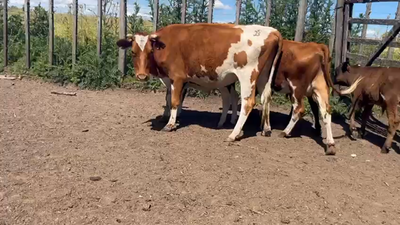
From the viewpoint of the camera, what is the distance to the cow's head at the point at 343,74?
7.72m

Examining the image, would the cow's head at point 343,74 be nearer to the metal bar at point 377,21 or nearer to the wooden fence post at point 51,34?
the metal bar at point 377,21

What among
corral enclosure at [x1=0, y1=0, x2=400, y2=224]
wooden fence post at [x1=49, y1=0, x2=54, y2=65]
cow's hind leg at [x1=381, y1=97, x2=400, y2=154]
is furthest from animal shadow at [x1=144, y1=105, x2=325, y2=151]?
wooden fence post at [x1=49, y1=0, x2=54, y2=65]

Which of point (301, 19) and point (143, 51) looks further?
point (301, 19)

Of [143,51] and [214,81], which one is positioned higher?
[143,51]

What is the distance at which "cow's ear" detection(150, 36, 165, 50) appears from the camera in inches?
272

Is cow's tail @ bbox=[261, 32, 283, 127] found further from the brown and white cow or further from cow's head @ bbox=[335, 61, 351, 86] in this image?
cow's head @ bbox=[335, 61, 351, 86]

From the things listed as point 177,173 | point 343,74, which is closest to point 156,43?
point 177,173

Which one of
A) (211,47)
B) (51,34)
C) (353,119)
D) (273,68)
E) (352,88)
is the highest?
(51,34)

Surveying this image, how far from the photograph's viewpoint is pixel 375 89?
6836 mm

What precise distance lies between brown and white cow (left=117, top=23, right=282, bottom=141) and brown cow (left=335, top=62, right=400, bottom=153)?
155cm

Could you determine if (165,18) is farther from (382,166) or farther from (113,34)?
(382,166)

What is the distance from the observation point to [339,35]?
8.98m

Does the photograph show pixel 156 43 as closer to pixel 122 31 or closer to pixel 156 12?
pixel 156 12

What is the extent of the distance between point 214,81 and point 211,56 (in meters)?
0.43
